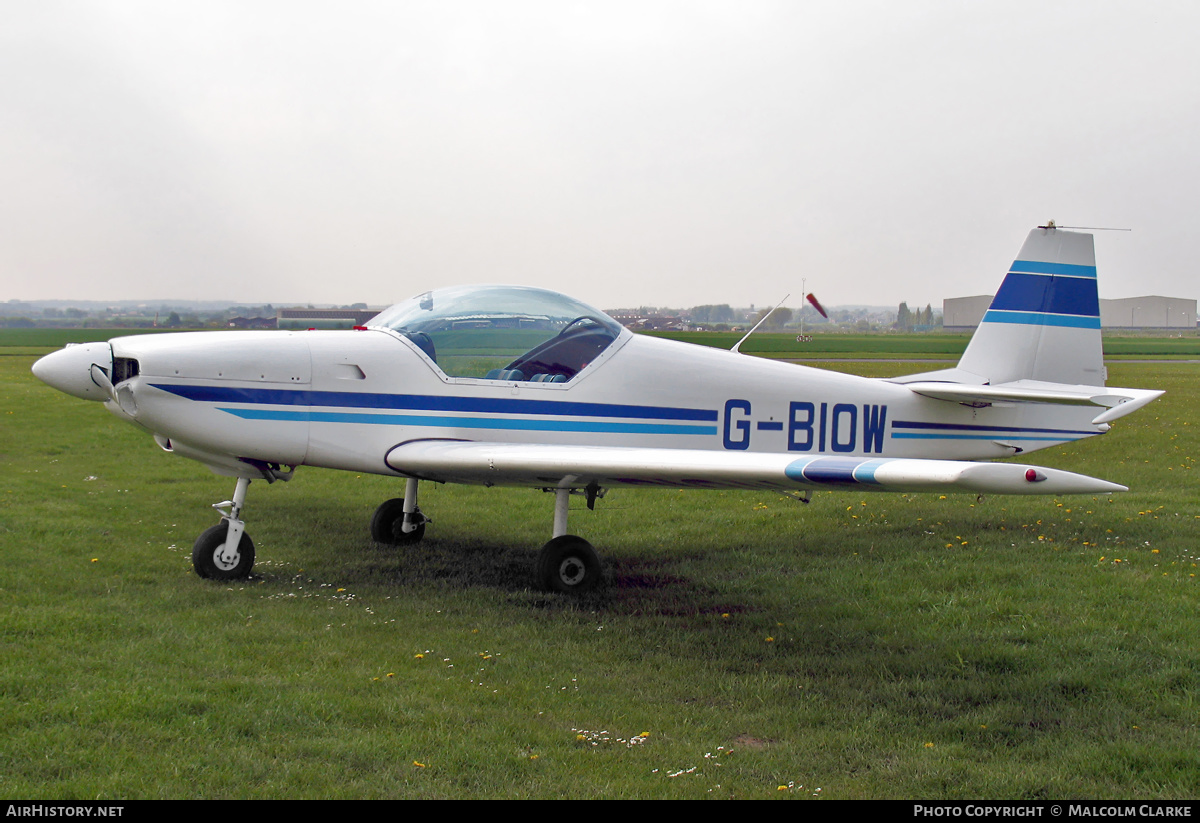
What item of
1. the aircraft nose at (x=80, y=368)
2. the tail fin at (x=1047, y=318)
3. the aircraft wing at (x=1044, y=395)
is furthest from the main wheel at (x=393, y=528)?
the tail fin at (x=1047, y=318)

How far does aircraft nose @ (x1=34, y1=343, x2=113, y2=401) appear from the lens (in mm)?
6094

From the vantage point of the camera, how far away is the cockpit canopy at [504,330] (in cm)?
659

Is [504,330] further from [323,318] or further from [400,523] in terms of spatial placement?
[323,318]

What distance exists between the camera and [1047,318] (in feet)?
27.5

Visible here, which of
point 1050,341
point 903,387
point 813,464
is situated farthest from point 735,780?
point 1050,341

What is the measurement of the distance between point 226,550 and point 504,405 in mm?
2200

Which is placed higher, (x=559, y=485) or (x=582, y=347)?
(x=582, y=347)

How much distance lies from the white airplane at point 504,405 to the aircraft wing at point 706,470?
2 centimetres

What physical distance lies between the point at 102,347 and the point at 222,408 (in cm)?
97

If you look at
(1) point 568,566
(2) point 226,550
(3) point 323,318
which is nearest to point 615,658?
(1) point 568,566

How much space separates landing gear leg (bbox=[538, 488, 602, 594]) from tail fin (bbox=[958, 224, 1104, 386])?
4372 millimetres

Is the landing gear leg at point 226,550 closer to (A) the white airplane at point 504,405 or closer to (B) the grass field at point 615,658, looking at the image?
(A) the white airplane at point 504,405

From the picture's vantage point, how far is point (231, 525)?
627cm
